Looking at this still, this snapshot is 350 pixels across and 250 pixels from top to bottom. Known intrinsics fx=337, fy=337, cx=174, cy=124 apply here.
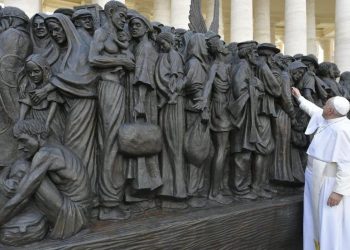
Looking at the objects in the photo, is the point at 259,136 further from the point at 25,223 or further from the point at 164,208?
the point at 25,223

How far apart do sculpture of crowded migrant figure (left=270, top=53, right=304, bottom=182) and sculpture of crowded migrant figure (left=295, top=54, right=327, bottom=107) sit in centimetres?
53

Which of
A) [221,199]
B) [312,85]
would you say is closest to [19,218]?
[221,199]

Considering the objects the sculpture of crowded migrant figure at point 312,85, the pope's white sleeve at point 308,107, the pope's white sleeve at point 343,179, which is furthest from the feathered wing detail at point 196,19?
the pope's white sleeve at point 343,179

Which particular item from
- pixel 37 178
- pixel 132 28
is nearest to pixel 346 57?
pixel 132 28

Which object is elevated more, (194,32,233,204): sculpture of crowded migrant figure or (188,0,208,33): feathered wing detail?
(188,0,208,33): feathered wing detail

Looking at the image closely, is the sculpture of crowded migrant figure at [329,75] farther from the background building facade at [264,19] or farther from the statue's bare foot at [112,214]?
the background building facade at [264,19]

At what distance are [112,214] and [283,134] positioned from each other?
267cm

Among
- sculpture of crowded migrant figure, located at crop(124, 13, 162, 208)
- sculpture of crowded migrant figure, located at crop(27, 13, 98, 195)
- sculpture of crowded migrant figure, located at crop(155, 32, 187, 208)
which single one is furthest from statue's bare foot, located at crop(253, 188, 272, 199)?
sculpture of crowded migrant figure, located at crop(27, 13, 98, 195)

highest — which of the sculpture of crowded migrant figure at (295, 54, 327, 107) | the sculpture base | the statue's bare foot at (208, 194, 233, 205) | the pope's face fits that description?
the sculpture of crowded migrant figure at (295, 54, 327, 107)

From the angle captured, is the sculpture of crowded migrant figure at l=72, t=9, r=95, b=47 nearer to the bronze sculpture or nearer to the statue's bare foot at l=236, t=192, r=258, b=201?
the bronze sculpture

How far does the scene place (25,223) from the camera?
8.61 feet

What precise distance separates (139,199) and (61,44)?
1681 mm

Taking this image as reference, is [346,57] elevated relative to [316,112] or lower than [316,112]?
elevated

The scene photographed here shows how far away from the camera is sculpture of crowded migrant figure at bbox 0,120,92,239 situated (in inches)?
103
